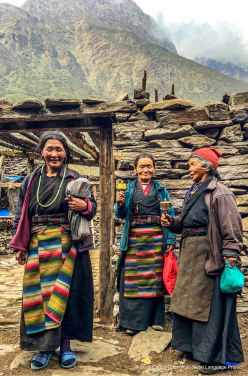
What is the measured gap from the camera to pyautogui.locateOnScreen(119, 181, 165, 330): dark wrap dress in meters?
3.30

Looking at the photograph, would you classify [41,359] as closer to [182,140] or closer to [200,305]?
[200,305]

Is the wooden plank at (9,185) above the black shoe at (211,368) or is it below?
above

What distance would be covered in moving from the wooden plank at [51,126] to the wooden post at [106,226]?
208 mm

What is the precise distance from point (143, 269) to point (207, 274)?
970 mm

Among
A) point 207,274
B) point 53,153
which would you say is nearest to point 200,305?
point 207,274

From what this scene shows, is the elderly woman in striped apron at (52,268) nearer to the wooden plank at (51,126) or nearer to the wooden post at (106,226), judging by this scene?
the wooden post at (106,226)

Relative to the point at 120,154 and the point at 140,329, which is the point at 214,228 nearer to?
the point at 140,329

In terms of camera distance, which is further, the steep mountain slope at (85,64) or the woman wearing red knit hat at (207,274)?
the steep mountain slope at (85,64)

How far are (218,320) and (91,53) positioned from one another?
83.1m

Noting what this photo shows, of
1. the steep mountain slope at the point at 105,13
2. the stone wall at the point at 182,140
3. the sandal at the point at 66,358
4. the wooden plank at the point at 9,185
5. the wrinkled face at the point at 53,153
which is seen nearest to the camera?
the sandal at the point at 66,358

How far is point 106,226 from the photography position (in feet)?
15.1

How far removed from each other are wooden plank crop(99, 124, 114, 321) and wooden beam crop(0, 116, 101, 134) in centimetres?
19

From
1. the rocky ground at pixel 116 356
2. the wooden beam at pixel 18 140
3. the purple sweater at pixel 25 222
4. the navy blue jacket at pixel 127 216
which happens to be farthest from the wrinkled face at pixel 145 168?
the wooden beam at pixel 18 140

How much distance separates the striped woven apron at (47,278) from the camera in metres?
2.51
